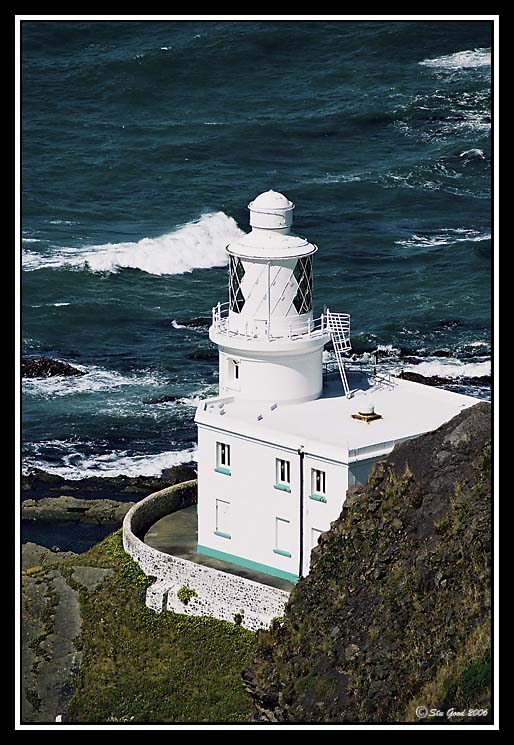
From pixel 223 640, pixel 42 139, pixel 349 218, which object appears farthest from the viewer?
pixel 42 139

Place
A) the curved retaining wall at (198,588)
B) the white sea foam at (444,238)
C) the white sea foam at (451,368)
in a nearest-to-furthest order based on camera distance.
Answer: the curved retaining wall at (198,588) → the white sea foam at (451,368) → the white sea foam at (444,238)

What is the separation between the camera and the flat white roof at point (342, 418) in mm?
42500

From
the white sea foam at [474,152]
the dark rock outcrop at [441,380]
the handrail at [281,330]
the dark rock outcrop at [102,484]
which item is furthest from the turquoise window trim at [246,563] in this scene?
the white sea foam at [474,152]

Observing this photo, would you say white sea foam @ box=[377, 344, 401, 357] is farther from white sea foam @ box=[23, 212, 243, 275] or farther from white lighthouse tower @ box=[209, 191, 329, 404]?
white lighthouse tower @ box=[209, 191, 329, 404]

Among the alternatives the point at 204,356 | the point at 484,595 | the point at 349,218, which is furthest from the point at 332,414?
the point at 349,218

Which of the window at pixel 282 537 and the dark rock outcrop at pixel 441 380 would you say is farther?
the dark rock outcrop at pixel 441 380

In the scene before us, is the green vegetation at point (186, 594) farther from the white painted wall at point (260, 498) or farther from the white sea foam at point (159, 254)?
the white sea foam at point (159, 254)

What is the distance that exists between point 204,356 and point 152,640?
22.4 meters

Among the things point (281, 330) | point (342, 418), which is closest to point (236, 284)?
point (281, 330)

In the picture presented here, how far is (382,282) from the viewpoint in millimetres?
73688

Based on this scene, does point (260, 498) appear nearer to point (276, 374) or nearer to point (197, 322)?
point (276, 374)

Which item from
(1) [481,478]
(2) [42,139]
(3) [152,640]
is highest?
(2) [42,139]

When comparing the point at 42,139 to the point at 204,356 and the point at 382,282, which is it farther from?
the point at 204,356

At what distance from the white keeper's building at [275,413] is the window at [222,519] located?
21 millimetres
